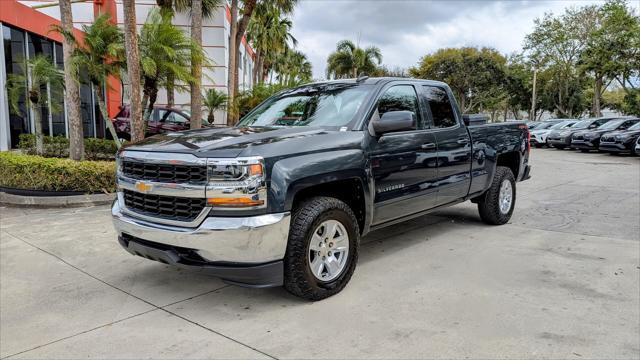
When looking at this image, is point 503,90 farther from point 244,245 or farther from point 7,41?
point 244,245

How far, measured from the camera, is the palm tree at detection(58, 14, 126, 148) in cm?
959

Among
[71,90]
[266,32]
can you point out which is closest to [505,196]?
[71,90]

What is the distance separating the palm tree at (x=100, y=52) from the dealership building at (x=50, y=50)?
1.28 feet

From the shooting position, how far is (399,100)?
519cm

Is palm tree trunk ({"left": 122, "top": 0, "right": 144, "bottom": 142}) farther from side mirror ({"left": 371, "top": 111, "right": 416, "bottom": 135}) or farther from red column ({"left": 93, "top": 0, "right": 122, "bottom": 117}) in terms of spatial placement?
red column ({"left": 93, "top": 0, "right": 122, "bottom": 117})

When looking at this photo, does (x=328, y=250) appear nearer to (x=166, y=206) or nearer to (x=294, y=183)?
(x=294, y=183)

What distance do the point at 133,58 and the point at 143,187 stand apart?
250 inches

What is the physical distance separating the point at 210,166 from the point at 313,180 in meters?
0.86

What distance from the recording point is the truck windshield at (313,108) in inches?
185

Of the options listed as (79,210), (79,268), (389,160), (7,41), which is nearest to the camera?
(389,160)

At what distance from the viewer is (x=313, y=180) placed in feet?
12.9

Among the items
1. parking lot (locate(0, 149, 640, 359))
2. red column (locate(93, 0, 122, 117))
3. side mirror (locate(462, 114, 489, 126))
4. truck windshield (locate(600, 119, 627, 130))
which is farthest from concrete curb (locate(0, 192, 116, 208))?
truck windshield (locate(600, 119, 627, 130))

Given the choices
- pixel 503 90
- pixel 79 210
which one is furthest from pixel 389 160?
pixel 503 90

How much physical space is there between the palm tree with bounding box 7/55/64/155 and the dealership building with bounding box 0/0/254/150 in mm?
283
